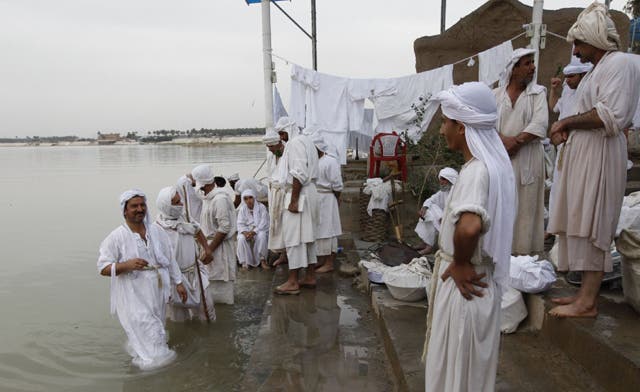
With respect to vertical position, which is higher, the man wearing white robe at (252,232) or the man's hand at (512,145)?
the man's hand at (512,145)

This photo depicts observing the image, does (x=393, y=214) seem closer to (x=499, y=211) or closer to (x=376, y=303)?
(x=376, y=303)

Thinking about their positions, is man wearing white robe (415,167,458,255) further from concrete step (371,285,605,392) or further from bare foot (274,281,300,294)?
concrete step (371,285,605,392)

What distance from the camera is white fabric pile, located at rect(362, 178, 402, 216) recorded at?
653 centimetres

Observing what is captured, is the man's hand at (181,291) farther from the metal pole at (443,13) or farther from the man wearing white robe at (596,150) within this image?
the metal pole at (443,13)

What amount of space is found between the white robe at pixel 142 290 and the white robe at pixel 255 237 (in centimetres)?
252

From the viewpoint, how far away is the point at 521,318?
2994mm

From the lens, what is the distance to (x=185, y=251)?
4.27 m

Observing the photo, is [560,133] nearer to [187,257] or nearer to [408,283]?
[408,283]

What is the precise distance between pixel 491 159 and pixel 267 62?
19.4 feet

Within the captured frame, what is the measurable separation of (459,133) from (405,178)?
220 inches

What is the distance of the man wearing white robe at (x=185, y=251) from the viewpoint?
163 inches

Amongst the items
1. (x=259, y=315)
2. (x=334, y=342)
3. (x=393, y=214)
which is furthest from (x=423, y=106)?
(x=334, y=342)

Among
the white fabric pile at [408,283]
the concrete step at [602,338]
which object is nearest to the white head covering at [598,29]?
the concrete step at [602,338]

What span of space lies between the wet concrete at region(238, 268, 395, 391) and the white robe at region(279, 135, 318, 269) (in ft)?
1.50
